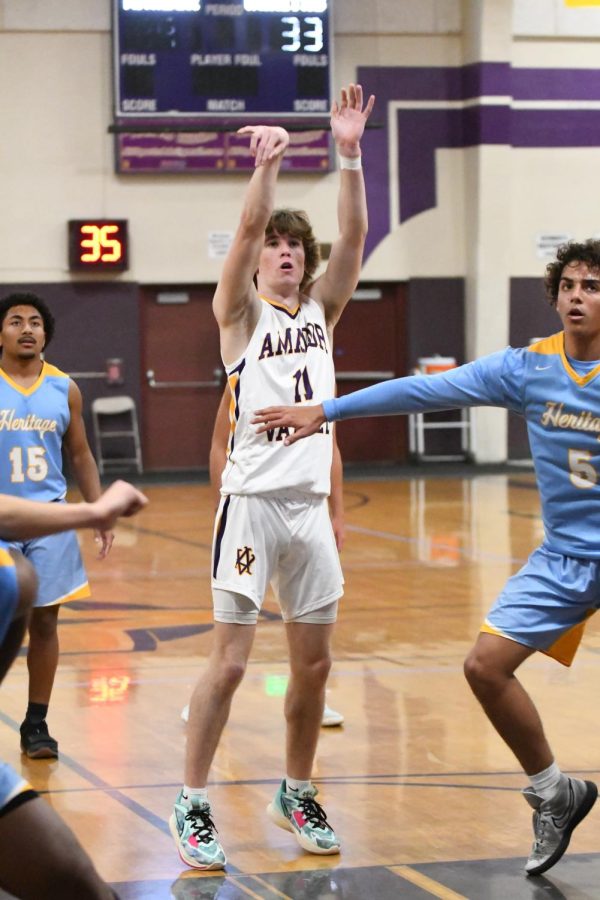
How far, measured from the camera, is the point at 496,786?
5.21 metres

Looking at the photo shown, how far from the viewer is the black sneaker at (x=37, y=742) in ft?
18.5

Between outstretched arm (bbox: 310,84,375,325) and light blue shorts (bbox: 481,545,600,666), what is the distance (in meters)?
1.14

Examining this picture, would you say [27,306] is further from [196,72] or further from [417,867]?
[196,72]

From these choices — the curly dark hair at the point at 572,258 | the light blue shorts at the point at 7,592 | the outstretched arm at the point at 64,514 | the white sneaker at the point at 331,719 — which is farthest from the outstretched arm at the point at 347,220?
the light blue shorts at the point at 7,592

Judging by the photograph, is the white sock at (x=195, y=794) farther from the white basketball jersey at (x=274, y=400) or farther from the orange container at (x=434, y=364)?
the orange container at (x=434, y=364)

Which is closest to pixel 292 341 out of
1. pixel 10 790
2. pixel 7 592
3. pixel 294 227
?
pixel 294 227

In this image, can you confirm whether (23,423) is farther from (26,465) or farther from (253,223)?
(253,223)

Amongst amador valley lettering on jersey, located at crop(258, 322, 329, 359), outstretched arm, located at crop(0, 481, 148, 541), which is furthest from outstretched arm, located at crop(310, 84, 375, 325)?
outstretched arm, located at crop(0, 481, 148, 541)

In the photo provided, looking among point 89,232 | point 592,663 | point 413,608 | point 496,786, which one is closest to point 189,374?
point 89,232

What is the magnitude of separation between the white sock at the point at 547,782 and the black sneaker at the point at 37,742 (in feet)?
6.76

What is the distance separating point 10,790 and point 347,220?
253 centimetres

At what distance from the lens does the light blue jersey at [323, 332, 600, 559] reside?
4336 mm

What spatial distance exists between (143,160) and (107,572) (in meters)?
7.64

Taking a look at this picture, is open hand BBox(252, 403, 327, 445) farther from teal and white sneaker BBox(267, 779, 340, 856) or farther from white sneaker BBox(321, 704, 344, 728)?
white sneaker BBox(321, 704, 344, 728)
